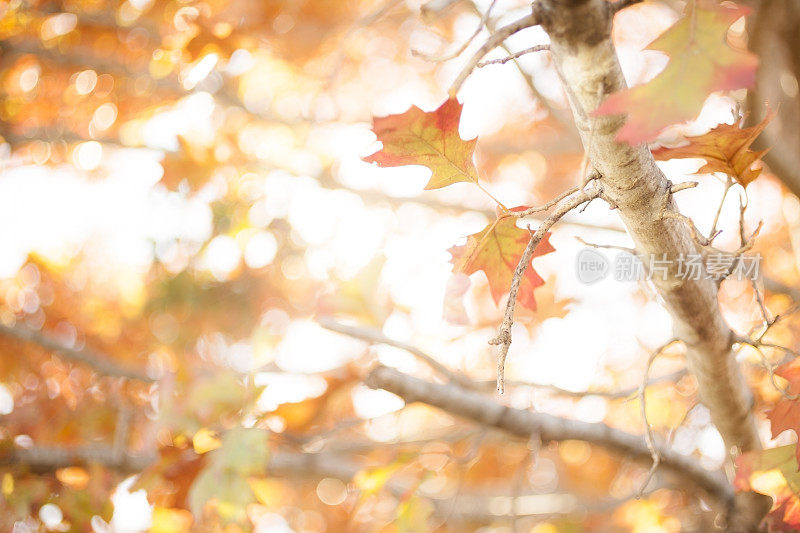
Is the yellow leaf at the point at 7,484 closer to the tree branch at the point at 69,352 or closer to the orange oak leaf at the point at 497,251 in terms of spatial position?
the tree branch at the point at 69,352

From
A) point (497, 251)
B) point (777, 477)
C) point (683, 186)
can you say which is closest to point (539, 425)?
point (777, 477)

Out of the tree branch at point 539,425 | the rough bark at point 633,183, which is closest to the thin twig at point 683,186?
the rough bark at point 633,183

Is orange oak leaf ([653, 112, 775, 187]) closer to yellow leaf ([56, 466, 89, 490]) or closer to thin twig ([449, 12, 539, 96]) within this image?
thin twig ([449, 12, 539, 96])

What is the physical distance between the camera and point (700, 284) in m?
0.73

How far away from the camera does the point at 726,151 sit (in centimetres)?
63

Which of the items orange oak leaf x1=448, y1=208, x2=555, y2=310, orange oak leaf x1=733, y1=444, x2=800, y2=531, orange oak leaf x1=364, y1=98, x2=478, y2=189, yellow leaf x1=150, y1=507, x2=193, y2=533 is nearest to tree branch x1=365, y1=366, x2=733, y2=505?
orange oak leaf x1=733, y1=444, x2=800, y2=531

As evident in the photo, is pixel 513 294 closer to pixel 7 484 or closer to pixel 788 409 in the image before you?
pixel 788 409

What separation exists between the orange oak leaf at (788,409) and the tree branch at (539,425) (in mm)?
293

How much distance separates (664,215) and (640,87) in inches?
7.2

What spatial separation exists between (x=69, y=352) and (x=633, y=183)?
6.74 ft

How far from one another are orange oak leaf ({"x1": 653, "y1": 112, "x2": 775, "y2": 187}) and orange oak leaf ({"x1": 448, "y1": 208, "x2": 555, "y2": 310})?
19cm

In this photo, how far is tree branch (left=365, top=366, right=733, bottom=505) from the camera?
3.59 feet

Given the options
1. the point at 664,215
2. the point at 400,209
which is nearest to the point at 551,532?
the point at 400,209

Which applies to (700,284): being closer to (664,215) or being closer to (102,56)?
(664,215)
